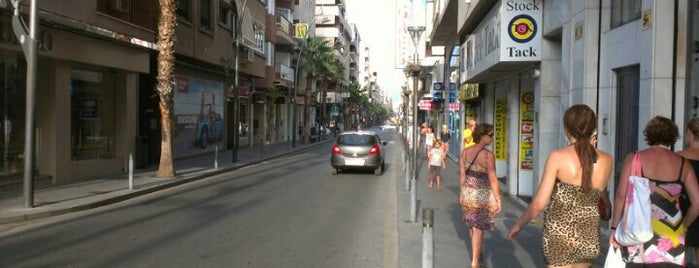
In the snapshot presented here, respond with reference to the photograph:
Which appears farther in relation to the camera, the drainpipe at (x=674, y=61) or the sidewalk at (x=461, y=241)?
the sidewalk at (x=461, y=241)

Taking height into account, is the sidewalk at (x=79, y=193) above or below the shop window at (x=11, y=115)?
below

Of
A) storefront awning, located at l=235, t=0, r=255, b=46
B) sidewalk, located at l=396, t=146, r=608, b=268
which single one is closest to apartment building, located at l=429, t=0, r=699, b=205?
sidewalk, located at l=396, t=146, r=608, b=268

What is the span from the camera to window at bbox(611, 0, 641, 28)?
778cm

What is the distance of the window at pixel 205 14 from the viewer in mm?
26656

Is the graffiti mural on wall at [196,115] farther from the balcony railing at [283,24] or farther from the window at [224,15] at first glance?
the balcony railing at [283,24]

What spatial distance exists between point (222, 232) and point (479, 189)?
4.32 m

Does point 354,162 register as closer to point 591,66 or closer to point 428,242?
point 591,66

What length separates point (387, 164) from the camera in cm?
2552

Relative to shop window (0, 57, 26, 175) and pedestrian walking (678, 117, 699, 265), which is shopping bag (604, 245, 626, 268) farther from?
shop window (0, 57, 26, 175)

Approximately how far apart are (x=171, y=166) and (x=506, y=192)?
9.24m

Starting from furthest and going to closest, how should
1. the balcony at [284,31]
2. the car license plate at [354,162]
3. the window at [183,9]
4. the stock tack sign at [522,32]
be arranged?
the balcony at [284,31]
the window at [183,9]
the car license plate at [354,162]
the stock tack sign at [522,32]

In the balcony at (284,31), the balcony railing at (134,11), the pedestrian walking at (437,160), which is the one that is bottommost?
the pedestrian walking at (437,160)

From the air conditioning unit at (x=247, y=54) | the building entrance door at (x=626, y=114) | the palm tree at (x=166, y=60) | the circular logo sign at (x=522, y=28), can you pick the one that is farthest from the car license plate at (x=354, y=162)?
the air conditioning unit at (x=247, y=54)

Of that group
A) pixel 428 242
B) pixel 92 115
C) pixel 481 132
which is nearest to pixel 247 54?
pixel 92 115
